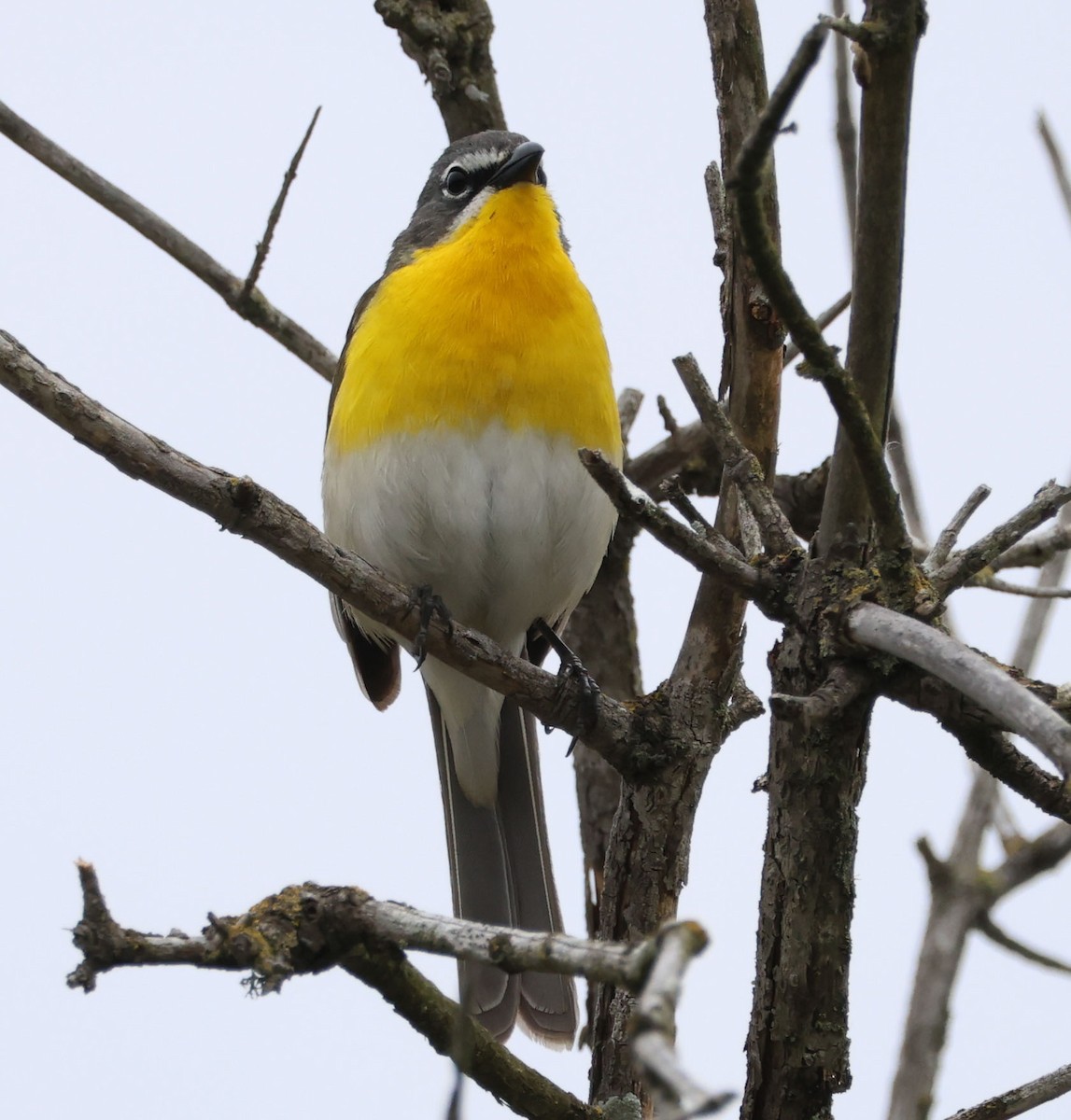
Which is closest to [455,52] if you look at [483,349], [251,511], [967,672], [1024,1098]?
[483,349]

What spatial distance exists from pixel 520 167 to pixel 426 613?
2272 mm

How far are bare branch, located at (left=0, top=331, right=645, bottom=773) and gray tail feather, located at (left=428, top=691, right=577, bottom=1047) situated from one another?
49.9 inches

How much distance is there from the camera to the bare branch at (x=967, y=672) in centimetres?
202

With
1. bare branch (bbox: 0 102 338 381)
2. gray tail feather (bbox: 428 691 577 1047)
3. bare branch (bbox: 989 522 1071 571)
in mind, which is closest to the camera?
gray tail feather (bbox: 428 691 577 1047)

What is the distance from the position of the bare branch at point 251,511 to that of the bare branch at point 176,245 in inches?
90.5

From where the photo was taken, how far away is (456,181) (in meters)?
5.75

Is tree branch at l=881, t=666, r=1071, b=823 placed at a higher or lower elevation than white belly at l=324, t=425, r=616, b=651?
lower

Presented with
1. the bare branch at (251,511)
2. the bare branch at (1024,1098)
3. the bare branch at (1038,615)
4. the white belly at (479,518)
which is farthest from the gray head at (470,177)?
the bare branch at (1024,1098)

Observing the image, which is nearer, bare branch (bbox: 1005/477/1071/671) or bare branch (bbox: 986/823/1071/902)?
bare branch (bbox: 986/823/1071/902)

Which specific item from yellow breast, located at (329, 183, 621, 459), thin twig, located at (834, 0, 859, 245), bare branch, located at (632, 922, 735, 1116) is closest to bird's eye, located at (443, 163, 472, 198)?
yellow breast, located at (329, 183, 621, 459)

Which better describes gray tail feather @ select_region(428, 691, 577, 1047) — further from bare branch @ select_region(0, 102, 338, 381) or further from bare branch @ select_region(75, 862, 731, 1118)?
bare branch @ select_region(0, 102, 338, 381)

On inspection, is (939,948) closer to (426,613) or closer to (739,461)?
(739,461)

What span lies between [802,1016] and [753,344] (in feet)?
6.66

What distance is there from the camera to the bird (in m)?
4.84
